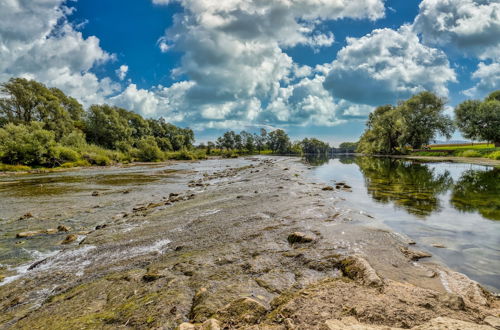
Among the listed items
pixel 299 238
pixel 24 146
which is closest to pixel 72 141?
pixel 24 146

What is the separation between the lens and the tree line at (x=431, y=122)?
56.8 metres

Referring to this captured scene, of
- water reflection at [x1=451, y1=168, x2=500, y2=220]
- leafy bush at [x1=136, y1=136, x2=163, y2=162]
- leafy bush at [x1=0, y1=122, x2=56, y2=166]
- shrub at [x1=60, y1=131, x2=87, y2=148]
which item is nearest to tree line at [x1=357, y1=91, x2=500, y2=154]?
water reflection at [x1=451, y1=168, x2=500, y2=220]

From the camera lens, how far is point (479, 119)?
5800 cm

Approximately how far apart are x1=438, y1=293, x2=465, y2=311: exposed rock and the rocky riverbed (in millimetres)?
14

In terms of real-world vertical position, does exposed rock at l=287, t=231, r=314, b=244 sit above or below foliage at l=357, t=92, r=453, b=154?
below

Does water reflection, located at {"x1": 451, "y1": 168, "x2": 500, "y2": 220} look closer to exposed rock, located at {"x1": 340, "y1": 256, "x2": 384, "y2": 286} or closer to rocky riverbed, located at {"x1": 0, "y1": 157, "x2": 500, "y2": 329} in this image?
rocky riverbed, located at {"x1": 0, "y1": 157, "x2": 500, "y2": 329}

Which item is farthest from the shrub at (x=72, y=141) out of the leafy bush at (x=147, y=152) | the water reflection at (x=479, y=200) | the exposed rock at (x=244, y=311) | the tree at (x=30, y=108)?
the water reflection at (x=479, y=200)

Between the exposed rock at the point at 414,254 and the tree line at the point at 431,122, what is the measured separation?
7252 cm

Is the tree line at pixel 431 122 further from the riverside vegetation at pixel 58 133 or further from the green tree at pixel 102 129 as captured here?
the green tree at pixel 102 129

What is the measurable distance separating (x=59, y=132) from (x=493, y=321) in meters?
92.5

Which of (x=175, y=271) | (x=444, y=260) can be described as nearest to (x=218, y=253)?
(x=175, y=271)

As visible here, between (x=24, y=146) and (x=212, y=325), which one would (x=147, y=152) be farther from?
(x=212, y=325)

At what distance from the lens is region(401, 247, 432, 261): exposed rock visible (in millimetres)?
5738

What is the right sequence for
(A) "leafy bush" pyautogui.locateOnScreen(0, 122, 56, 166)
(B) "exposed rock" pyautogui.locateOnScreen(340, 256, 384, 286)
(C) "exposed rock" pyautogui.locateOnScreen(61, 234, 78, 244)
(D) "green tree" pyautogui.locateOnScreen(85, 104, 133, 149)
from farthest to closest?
(D) "green tree" pyautogui.locateOnScreen(85, 104, 133, 149), (A) "leafy bush" pyautogui.locateOnScreen(0, 122, 56, 166), (C) "exposed rock" pyautogui.locateOnScreen(61, 234, 78, 244), (B) "exposed rock" pyautogui.locateOnScreen(340, 256, 384, 286)
